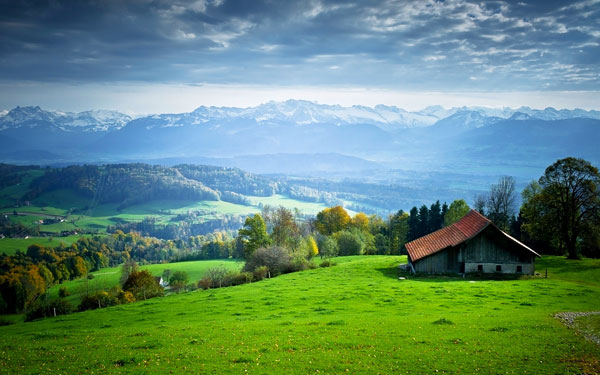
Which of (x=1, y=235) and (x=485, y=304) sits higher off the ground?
(x=485, y=304)

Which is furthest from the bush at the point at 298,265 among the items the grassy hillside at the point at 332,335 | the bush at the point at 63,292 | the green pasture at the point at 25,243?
the green pasture at the point at 25,243

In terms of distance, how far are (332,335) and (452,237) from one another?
32230 mm

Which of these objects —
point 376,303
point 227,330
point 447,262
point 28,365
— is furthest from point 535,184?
point 28,365

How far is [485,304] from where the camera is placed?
27.4 meters

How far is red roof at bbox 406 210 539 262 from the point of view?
43875 millimetres

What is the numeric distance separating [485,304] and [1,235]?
21495 cm

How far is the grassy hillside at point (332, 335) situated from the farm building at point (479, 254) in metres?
8.03

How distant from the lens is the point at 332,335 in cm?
1938

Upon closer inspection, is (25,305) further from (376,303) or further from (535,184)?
(535,184)

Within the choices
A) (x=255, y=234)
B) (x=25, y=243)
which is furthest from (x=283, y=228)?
(x=25, y=243)

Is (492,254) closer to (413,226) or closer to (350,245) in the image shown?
(350,245)

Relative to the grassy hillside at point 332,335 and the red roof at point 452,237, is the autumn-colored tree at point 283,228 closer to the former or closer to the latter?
the red roof at point 452,237

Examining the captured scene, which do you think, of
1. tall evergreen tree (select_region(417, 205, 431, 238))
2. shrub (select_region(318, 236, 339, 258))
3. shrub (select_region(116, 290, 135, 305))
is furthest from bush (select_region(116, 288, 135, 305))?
tall evergreen tree (select_region(417, 205, 431, 238))

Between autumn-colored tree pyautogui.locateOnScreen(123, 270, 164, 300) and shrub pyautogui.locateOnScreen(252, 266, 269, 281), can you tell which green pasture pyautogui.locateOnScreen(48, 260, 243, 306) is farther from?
shrub pyautogui.locateOnScreen(252, 266, 269, 281)
